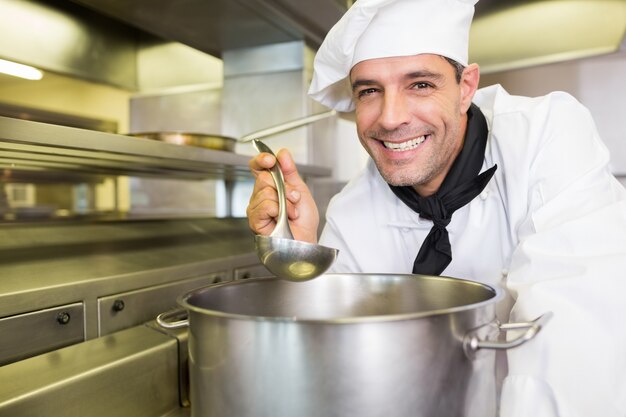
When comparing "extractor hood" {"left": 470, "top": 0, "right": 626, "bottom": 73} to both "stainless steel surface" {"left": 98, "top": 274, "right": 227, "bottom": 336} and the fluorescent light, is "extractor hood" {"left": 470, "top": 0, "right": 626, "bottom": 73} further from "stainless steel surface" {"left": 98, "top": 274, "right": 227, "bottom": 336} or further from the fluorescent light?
the fluorescent light

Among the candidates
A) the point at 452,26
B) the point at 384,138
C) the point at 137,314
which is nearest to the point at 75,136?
the point at 137,314

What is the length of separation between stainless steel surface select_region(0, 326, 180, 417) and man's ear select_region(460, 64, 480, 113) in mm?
815

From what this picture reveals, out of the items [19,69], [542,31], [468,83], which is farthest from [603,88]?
[19,69]

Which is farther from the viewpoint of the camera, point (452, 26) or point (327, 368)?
point (452, 26)

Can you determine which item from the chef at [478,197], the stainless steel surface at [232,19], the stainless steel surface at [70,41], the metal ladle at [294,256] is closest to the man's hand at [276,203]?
the chef at [478,197]

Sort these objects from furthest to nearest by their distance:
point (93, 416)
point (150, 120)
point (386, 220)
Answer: point (150, 120)
point (386, 220)
point (93, 416)

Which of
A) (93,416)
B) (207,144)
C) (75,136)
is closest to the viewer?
(93,416)

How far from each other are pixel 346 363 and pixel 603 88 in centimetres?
227

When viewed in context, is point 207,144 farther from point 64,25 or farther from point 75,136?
point 64,25

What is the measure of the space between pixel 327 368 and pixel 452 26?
2.67ft

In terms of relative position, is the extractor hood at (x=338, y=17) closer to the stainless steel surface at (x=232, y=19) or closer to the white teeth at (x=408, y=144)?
the stainless steel surface at (x=232, y=19)

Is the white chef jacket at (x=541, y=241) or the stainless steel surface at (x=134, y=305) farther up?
the white chef jacket at (x=541, y=241)

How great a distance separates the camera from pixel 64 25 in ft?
7.35

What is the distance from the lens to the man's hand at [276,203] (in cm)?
100
